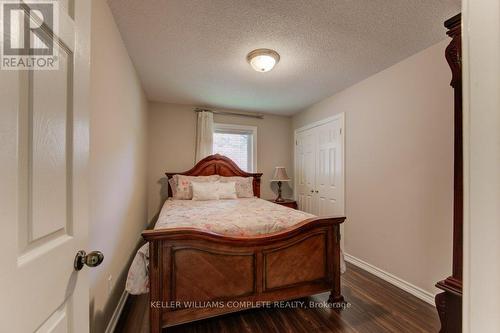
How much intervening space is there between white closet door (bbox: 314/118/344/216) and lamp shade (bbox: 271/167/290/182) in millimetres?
656

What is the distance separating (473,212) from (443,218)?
2.02 metres

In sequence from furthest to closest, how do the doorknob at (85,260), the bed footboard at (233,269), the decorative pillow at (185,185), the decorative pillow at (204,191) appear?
the decorative pillow at (185,185) < the decorative pillow at (204,191) < the bed footboard at (233,269) < the doorknob at (85,260)

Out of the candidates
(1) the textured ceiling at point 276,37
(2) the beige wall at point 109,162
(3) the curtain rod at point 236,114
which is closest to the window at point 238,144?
(3) the curtain rod at point 236,114

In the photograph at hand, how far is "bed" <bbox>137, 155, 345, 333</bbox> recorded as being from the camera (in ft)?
5.12

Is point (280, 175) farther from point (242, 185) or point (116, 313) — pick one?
point (116, 313)

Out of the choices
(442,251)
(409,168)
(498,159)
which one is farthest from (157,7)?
(442,251)

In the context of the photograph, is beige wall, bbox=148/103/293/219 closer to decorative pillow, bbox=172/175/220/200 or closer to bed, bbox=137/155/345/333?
decorative pillow, bbox=172/175/220/200

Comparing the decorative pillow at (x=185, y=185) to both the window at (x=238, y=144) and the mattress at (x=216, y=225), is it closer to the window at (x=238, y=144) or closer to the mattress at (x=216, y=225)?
the window at (x=238, y=144)

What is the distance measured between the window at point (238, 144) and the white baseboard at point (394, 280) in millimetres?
2344

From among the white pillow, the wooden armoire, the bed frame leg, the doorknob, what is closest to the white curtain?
the white pillow

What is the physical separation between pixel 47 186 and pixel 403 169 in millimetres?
2788

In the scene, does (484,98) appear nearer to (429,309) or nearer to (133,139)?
(429,309)

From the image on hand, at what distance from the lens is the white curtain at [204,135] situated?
395cm

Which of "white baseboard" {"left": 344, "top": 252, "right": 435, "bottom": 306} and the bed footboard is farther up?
the bed footboard
